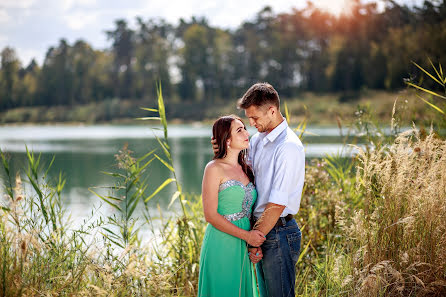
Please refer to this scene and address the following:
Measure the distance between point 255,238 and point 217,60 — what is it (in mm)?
53696

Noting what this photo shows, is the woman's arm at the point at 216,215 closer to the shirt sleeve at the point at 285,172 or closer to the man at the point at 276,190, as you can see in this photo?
the man at the point at 276,190

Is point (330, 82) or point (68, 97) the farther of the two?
point (68, 97)

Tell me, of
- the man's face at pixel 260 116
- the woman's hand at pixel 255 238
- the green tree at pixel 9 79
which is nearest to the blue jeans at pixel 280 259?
the woman's hand at pixel 255 238

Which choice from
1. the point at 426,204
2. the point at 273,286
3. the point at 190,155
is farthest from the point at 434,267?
the point at 190,155

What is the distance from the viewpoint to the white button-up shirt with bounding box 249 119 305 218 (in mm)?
2426

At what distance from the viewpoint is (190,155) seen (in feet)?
66.9

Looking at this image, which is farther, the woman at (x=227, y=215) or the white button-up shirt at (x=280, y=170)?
the woman at (x=227, y=215)

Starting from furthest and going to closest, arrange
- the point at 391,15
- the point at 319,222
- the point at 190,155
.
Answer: the point at 391,15 < the point at 190,155 < the point at 319,222

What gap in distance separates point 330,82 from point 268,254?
1935 inches

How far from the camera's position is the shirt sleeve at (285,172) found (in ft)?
7.91

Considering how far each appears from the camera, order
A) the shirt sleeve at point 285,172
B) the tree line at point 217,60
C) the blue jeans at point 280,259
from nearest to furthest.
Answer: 1. the shirt sleeve at point 285,172
2. the blue jeans at point 280,259
3. the tree line at point 217,60

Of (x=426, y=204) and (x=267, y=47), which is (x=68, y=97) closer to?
(x=267, y=47)

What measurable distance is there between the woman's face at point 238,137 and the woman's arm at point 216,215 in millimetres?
189

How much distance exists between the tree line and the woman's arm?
4281 centimetres
